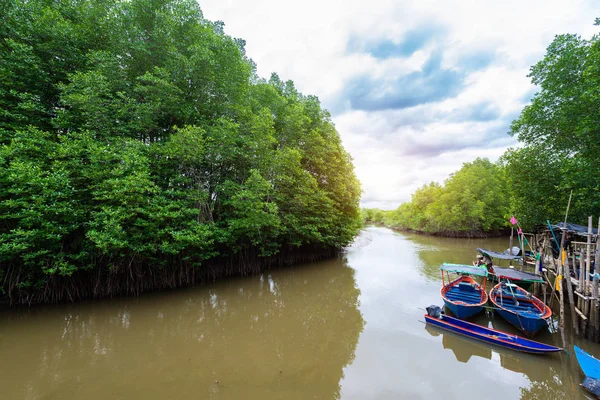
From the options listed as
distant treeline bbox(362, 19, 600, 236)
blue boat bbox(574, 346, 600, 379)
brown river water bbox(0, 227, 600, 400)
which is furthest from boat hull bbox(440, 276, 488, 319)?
distant treeline bbox(362, 19, 600, 236)

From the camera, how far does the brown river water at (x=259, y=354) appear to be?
4.56 meters

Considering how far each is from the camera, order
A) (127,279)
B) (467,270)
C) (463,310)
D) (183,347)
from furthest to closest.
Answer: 1. (127,279)
2. (467,270)
3. (463,310)
4. (183,347)

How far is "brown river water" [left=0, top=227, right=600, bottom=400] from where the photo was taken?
4.56m

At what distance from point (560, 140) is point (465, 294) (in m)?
8.86

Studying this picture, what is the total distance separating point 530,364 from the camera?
17.6 feet

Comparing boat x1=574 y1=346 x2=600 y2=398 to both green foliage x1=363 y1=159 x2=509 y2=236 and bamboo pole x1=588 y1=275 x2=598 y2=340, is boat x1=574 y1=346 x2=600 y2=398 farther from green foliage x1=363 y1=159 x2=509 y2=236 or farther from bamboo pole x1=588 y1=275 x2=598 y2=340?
green foliage x1=363 y1=159 x2=509 y2=236

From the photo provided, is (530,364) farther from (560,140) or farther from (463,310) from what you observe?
(560,140)

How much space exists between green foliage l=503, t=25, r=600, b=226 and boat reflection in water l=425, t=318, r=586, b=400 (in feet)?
21.5

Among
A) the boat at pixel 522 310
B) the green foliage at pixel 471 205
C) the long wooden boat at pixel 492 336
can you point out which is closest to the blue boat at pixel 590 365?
the long wooden boat at pixel 492 336

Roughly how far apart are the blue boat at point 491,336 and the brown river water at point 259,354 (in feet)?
0.59

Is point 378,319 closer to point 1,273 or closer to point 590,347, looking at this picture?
point 590,347

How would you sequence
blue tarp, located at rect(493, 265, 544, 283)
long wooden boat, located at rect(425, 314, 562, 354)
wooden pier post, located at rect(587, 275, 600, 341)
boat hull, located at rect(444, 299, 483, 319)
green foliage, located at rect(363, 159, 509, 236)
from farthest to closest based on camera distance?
green foliage, located at rect(363, 159, 509, 236)
blue tarp, located at rect(493, 265, 544, 283)
boat hull, located at rect(444, 299, 483, 319)
wooden pier post, located at rect(587, 275, 600, 341)
long wooden boat, located at rect(425, 314, 562, 354)

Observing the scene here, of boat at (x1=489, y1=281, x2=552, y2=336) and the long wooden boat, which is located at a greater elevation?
boat at (x1=489, y1=281, x2=552, y2=336)

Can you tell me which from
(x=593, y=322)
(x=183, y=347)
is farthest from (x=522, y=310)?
(x=183, y=347)
